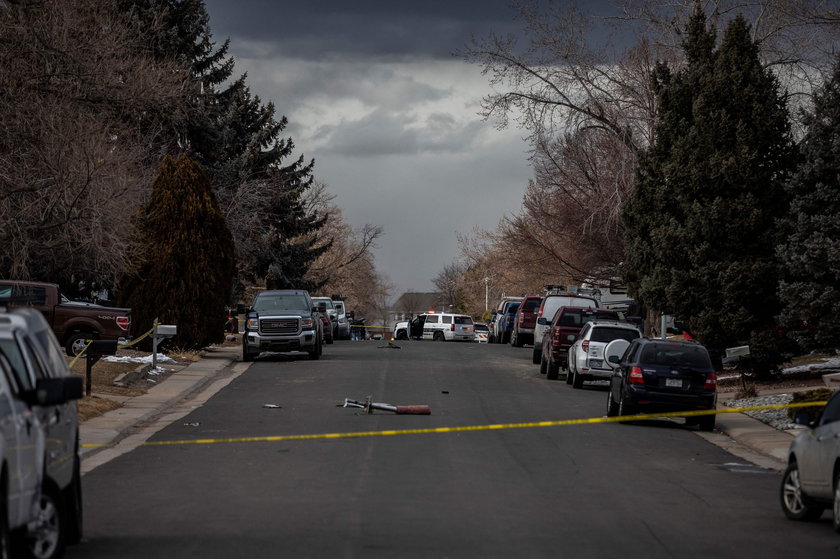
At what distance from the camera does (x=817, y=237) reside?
25.8 metres

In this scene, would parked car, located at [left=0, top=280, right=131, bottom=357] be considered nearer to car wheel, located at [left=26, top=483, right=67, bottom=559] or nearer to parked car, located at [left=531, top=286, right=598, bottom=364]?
parked car, located at [left=531, top=286, right=598, bottom=364]

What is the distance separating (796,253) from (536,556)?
62.8 feet

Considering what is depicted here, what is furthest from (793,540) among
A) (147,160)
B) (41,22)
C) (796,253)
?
(147,160)

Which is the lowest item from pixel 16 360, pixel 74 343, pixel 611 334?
pixel 74 343

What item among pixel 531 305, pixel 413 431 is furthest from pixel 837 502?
pixel 531 305

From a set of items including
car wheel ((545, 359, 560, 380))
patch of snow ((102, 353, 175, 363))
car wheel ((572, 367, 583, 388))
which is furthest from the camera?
car wheel ((545, 359, 560, 380))

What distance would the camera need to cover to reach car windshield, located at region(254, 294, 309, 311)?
3875cm

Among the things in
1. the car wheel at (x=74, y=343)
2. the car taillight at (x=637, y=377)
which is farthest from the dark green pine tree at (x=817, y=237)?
the car wheel at (x=74, y=343)

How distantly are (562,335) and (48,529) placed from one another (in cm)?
2524

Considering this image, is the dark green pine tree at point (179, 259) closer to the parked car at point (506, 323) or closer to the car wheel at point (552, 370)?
the car wheel at point (552, 370)

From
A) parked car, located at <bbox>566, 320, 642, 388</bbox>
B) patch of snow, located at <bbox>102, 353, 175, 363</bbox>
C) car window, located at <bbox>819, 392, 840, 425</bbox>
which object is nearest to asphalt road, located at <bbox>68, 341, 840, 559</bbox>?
car window, located at <bbox>819, 392, 840, 425</bbox>

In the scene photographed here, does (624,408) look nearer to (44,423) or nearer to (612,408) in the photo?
(612,408)

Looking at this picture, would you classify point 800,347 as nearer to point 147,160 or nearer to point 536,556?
point 536,556

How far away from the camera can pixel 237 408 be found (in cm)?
2380
